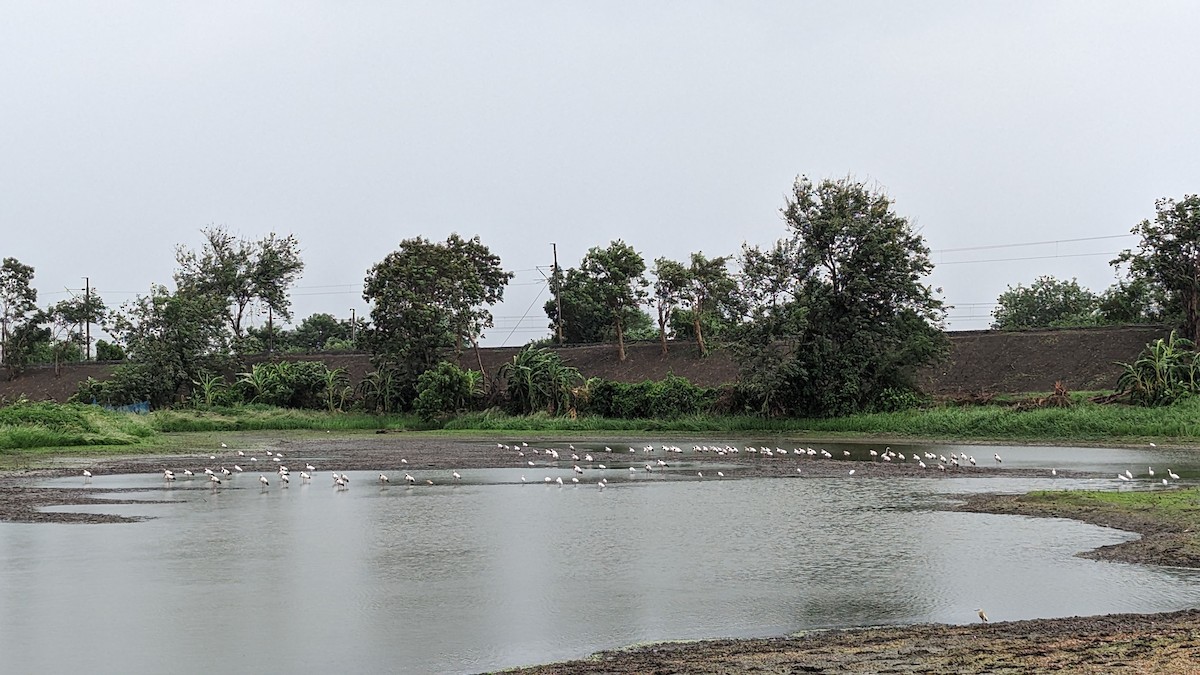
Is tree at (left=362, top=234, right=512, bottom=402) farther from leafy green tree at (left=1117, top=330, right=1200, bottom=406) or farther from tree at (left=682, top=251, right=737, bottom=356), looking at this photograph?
leafy green tree at (left=1117, top=330, right=1200, bottom=406)

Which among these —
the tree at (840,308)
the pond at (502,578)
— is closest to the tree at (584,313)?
the tree at (840,308)

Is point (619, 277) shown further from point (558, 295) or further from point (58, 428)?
point (58, 428)

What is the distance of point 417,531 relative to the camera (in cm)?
1844

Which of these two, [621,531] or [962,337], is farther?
[962,337]

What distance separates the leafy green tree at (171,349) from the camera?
2436 inches

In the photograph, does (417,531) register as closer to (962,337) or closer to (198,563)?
(198,563)

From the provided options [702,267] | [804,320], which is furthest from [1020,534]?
[702,267]

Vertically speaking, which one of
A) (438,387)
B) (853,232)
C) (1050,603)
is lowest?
(1050,603)

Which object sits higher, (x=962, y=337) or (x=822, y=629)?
(x=962, y=337)

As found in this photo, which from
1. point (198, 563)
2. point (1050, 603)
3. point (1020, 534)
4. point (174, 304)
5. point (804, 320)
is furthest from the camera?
point (174, 304)

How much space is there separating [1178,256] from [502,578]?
4027cm

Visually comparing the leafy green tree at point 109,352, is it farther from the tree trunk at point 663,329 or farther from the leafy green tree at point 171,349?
the tree trunk at point 663,329

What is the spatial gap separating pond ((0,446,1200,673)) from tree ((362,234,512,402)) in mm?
35021

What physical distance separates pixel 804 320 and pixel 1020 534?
28.0 metres
